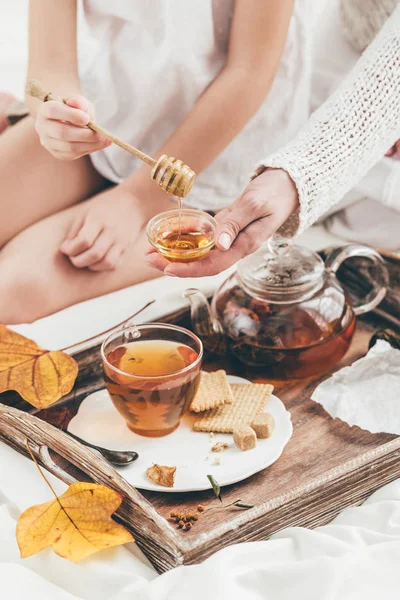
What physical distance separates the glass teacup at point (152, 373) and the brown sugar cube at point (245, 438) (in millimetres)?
77

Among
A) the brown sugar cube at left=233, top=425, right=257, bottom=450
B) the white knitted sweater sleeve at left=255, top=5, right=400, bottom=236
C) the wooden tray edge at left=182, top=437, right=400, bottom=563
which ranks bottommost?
the brown sugar cube at left=233, top=425, right=257, bottom=450

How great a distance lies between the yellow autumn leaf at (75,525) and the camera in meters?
0.84

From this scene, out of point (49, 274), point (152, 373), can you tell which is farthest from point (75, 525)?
point (49, 274)

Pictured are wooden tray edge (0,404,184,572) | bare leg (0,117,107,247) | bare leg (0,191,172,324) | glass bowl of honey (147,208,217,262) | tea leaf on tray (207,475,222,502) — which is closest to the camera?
wooden tray edge (0,404,184,572)

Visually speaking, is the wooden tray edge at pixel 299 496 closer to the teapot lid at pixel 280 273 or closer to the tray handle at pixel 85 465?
the tray handle at pixel 85 465

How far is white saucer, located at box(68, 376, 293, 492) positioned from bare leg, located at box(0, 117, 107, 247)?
1.76 ft

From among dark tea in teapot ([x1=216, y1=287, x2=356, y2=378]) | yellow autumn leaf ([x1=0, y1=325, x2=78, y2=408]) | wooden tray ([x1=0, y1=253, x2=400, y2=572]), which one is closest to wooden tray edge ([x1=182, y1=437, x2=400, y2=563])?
wooden tray ([x1=0, y1=253, x2=400, y2=572])

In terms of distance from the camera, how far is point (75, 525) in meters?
0.87

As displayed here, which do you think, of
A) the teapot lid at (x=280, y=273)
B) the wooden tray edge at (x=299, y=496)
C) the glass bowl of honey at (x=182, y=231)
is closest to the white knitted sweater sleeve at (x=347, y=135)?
the teapot lid at (x=280, y=273)

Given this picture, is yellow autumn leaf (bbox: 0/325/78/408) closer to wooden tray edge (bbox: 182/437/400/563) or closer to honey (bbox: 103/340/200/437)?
honey (bbox: 103/340/200/437)

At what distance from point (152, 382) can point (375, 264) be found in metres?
0.51

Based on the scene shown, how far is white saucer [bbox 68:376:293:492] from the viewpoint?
0.95 m

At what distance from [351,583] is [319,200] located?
0.59 metres

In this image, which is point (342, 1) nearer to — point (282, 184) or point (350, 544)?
point (282, 184)
